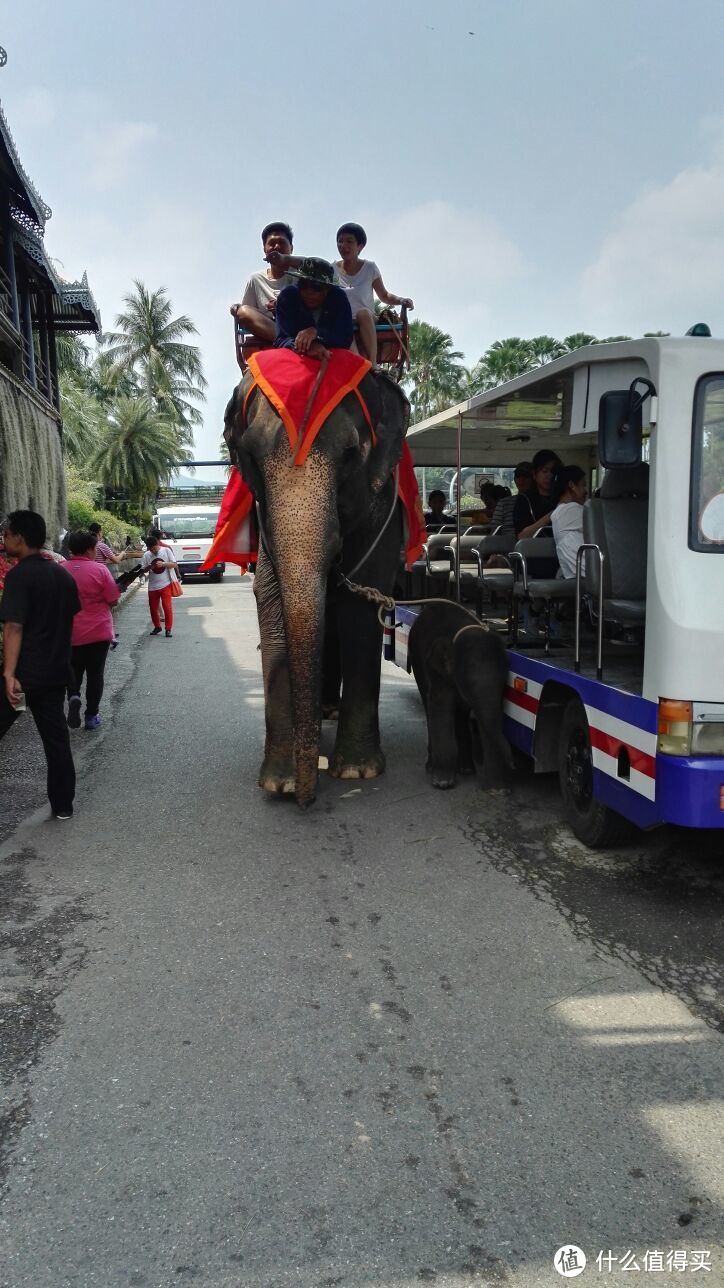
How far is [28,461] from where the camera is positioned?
51.1 ft

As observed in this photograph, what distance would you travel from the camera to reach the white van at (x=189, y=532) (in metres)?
28.6

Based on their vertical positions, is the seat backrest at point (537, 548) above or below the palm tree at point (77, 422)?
below

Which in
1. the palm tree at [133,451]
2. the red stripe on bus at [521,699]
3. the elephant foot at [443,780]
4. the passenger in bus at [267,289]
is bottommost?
the elephant foot at [443,780]

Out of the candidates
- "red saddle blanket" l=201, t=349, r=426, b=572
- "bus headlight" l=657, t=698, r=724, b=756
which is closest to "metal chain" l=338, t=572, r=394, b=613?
"red saddle blanket" l=201, t=349, r=426, b=572

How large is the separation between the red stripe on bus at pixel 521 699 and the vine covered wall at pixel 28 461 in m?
10.9

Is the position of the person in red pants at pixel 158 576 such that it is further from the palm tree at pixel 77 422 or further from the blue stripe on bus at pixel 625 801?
the palm tree at pixel 77 422

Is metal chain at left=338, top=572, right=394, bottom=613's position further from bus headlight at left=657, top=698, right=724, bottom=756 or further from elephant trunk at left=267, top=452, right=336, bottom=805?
bus headlight at left=657, top=698, right=724, bottom=756

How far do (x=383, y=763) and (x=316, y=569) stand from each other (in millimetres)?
1870

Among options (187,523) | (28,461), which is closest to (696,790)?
(28,461)

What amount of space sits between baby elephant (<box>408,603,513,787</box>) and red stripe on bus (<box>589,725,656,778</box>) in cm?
137

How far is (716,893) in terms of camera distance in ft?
14.5

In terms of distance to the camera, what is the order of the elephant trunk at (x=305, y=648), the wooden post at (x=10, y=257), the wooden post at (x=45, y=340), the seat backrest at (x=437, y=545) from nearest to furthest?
the elephant trunk at (x=305, y=648), the seat backrest at (x=437, y=545), the wooden post at (x=10, y=257), the wooden post at (x=45, y=340)

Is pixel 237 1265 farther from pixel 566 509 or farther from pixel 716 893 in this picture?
pixel 566 509

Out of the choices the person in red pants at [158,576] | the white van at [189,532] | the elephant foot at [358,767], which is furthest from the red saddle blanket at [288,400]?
the white van at [189,532]
